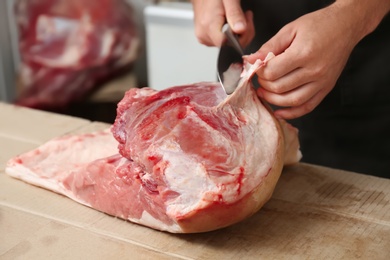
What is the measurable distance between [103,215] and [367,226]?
474 mm

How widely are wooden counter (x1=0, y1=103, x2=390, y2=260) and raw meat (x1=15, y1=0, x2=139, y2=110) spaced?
1.31 meters

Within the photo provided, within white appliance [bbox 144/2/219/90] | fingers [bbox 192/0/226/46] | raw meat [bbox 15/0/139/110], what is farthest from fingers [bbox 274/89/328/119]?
raw meat [bbox 15/0/139/110]

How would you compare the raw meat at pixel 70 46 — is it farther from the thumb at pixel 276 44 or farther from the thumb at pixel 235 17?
the thumb at pixel 276 44

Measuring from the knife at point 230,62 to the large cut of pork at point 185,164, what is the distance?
2 cm

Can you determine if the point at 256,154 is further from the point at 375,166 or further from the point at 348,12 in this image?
the point at 375,166

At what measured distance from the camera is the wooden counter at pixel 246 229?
3.46 feet

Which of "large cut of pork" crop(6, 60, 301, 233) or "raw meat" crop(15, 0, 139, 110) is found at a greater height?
"large cut of pork" crop(6, 60, 301, 233)

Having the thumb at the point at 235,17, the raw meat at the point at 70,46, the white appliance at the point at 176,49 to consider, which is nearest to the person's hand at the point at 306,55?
the thumb at the point at 235,17

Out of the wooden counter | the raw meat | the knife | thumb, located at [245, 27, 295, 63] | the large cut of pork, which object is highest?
thumb, located at [245, 27, 295, 63]

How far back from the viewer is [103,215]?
1.18m

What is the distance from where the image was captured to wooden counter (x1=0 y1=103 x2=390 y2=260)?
106 cm

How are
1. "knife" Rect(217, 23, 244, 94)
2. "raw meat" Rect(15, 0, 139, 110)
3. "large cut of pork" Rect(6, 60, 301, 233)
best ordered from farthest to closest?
1. "raw meat" Rect(15, 0, 139, 110)
2. "knife" Rect(217, 23, 244, 94)
3. "large cut of pork" Rect(6, 60, 301, 233)

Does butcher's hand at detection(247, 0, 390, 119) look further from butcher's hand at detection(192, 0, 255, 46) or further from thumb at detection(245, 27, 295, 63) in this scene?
butcher's hand at detection(192, 0, 255, 46)

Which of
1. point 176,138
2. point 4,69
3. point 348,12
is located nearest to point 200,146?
point 176,138
